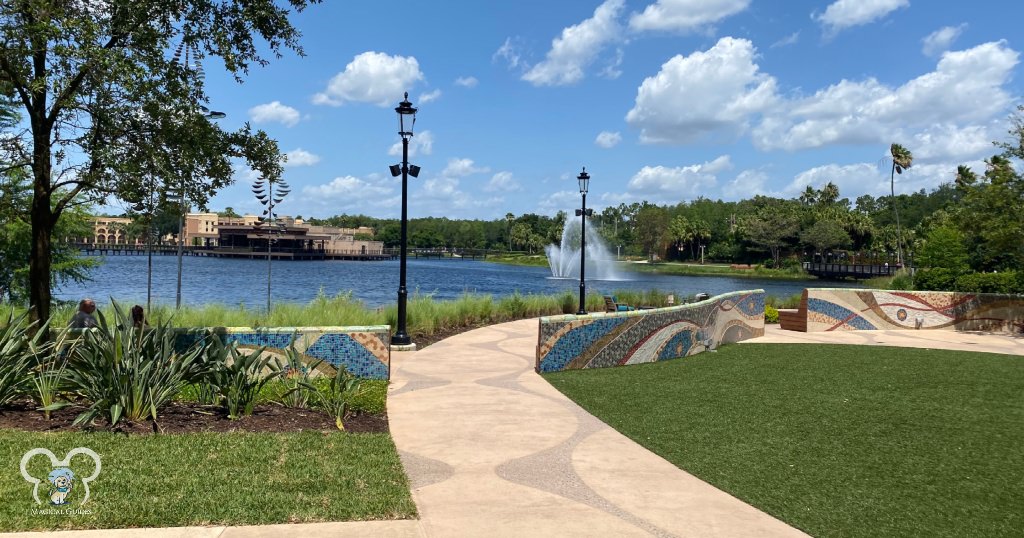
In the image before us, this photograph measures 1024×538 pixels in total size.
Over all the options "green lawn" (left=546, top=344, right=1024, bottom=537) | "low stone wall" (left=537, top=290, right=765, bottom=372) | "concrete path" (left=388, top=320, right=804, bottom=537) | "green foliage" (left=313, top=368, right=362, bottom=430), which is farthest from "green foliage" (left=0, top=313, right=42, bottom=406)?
"low stone wall" (left=537, top=290, right=765, bottom=372)

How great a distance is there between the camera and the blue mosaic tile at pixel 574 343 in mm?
11484

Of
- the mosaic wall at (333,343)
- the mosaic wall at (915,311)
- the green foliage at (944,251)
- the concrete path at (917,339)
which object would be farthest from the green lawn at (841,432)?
the green foliage at (944,251)

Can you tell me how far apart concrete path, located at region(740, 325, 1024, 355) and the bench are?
11.0 inches

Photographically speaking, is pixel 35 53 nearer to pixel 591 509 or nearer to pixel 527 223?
pixel 591 509

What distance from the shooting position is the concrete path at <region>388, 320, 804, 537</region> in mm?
4879

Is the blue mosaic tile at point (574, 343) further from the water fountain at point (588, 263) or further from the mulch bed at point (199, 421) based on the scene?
the water fountain at point (588, 263)

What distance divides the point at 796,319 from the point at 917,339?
3.14 m

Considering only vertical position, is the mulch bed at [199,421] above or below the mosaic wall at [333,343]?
below

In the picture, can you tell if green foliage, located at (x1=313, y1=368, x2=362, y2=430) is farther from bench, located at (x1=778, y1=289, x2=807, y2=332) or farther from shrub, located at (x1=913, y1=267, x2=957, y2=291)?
shrub, located at (x1=913, y1=267, x2=957, y2=291)

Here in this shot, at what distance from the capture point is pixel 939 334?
1967 cm

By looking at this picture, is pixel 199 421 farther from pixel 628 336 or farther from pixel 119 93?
pixel 628 336

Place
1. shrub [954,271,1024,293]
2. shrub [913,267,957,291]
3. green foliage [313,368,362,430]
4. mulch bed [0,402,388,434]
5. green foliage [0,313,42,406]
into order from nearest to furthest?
1. mulch bed [0,402,388,434]
2. green foliage [0,313,42,406]
3. green foliage [313,368,362,430]
4. shrub [954,271,1024,293]
5. shrub [913,267,957,291]

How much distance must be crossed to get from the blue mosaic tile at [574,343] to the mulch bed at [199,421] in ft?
13.8

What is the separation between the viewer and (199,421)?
706cm
